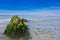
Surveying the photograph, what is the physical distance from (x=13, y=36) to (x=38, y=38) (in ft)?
2.60

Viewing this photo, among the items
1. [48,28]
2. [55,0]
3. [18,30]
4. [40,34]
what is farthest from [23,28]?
[55,0]

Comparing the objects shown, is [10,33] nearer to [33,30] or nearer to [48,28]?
[33,30]

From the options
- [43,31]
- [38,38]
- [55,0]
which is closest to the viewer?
[38,38]

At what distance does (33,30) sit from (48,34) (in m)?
0.63

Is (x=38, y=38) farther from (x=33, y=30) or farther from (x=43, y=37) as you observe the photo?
(x=33, y=30)

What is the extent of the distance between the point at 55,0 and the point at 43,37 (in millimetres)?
15596

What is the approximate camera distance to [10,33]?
7363 mm

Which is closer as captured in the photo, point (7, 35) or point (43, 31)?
point (7, 35)

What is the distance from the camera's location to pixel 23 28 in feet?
24.0

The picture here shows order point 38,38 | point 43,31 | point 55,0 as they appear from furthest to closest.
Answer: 1. point 55,0
2. point 43,31
3. point 38,38

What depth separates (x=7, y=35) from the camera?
7.36 m

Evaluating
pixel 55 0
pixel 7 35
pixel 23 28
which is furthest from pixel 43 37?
pixel 55 0

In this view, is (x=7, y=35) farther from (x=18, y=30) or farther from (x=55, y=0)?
(x=55, y=0)

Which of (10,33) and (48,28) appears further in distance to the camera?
(48,28)
